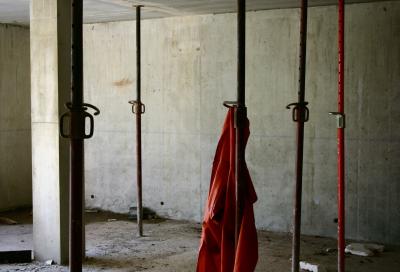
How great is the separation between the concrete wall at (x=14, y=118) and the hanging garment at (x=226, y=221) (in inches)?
224

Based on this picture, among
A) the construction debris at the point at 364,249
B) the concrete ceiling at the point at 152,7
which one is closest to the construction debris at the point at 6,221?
the concrete ceiling at the point at 152,7

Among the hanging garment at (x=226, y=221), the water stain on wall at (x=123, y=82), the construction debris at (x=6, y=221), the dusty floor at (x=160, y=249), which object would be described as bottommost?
the dusty floor at (x=160, y=249)

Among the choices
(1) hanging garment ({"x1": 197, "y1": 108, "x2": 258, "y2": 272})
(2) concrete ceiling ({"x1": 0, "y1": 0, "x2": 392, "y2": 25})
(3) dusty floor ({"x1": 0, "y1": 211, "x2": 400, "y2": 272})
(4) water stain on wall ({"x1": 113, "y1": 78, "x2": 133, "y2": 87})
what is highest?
(2) concrete ceiling ({"x1": 0, "y1": 0, "x2": 392, "y2": 25})

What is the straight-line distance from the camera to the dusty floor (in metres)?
5.46

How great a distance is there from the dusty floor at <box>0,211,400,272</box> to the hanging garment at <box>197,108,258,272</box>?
219 centimetres

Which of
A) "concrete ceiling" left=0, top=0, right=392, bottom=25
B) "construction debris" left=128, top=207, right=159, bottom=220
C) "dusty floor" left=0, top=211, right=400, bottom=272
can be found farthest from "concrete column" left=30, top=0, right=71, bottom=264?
"construction debris" left=128, top=207, right=159, bottom=220

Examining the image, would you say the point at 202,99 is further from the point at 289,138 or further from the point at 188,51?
the point at 289,138

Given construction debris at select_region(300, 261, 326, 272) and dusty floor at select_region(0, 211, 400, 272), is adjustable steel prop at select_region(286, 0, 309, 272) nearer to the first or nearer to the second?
construction debris at select_region(300, 261, 326, 272)

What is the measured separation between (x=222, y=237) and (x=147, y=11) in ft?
14.5

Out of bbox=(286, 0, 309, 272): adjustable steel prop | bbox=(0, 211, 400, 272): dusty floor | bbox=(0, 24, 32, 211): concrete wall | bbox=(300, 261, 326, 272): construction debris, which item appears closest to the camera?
bbox=(286, 0, 309, 272): adjustable steel prop

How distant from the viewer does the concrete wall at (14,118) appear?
8.20 metres

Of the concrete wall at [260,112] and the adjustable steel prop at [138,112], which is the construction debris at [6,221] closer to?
the concrete wall at [260,112]

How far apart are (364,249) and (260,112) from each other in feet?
6.69

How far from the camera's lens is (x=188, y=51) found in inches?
292
